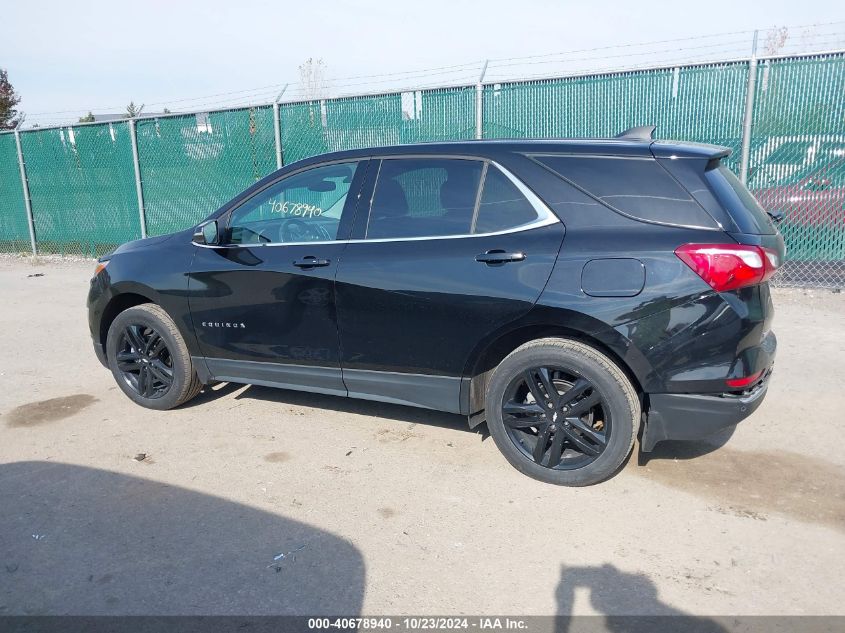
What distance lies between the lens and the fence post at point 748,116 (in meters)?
7.69

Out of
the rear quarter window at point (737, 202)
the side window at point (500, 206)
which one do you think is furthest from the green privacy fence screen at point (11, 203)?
the rear quarter window at point (737, 202)

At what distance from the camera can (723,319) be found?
10.3 ft

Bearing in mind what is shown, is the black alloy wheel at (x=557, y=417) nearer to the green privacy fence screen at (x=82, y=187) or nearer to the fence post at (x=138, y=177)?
the fence post at (x=138, y=177)

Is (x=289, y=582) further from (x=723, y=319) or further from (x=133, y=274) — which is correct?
(x=133, y=274)

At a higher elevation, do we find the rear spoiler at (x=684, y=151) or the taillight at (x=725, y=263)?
the rear spoiler at (x=684, y=151)

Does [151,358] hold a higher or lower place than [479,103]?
lower

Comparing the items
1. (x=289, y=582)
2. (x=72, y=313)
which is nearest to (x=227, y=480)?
(x=289, y=582)

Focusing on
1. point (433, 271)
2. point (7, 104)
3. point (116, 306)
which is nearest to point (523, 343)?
point (433, 271)

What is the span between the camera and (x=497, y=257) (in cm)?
354

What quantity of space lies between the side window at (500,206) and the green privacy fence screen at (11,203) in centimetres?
1299

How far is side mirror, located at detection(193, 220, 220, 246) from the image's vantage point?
443 centimetres

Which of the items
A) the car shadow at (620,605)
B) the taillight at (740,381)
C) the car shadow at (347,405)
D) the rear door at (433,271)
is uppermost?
the rear door at (433,271)

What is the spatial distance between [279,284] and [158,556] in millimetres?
1754

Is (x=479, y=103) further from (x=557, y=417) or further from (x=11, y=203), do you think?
(x=11, y=203)
